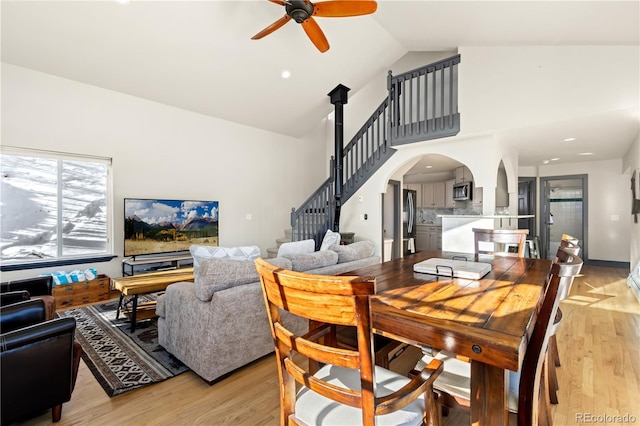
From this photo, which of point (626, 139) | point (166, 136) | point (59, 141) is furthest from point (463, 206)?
point (59, 141)

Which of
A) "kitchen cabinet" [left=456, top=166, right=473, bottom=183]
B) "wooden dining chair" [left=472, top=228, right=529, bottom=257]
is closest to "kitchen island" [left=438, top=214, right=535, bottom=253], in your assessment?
"wooden dining chair" [left=472, top=228, right=529, bottom=257]

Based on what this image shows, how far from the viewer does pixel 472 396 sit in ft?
3.17

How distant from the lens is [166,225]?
489 centimetres

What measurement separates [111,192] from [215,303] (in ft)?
12.0

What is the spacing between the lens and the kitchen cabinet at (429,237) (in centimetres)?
772

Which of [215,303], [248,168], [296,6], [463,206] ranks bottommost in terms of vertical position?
[215,303]

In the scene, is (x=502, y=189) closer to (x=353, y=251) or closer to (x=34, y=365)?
(x=353, y=251)

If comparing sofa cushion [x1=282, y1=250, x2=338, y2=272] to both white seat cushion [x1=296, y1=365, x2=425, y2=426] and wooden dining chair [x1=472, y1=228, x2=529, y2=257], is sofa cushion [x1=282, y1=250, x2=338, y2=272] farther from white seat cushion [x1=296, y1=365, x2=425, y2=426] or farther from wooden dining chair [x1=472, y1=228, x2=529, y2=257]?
white seat cushion [x1=296, y1=365, x2=425, y2=426]

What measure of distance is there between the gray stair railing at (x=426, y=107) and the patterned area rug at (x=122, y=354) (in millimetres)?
4592

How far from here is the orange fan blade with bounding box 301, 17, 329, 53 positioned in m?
3.19

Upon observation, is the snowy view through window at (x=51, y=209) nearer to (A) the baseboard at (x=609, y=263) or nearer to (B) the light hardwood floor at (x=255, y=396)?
(B) the light hardwood floor at (x=255, y=396)

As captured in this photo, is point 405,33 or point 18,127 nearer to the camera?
point 18,127

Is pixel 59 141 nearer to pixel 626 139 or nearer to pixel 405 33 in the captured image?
pixel 405 33

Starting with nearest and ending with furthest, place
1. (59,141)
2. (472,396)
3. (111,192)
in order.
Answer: (472,396), (59,141), (111,192)
